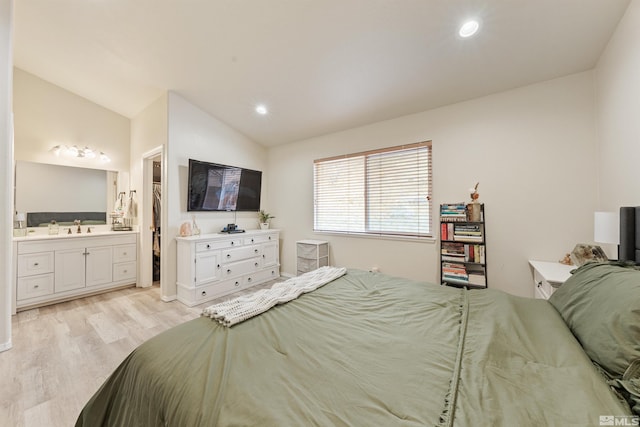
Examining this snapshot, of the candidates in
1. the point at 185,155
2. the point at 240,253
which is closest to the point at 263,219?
the point at 240,253

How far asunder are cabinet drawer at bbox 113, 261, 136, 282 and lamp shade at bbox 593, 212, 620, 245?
18.4 ft

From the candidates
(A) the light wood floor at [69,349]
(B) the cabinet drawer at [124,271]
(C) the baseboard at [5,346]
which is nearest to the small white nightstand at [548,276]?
(A) the light wood floor at [69,349]

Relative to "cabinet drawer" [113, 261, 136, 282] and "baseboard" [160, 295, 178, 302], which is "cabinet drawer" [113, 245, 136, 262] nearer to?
"cabinet drawer" [113, 261, 136, 282]

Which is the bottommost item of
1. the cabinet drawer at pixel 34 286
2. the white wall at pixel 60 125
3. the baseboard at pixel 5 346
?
the baseboard at pixel 5 346

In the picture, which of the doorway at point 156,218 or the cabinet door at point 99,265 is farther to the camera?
the doorway at point 156,218

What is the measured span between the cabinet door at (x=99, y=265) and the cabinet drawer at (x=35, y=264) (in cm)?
38

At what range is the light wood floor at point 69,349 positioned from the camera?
158 centimetres

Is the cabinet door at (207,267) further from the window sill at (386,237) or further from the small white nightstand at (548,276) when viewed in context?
the small white nightstand at (548,276)

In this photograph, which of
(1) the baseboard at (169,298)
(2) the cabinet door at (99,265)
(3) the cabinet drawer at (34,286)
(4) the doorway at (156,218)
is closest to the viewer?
(3) the cabinet drawer at (34,286)

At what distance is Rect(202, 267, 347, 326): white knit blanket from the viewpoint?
1290 millimetres

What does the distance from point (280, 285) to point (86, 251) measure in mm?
3516

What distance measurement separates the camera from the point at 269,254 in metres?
4.29

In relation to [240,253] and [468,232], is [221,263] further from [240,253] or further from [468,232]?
[468,232]

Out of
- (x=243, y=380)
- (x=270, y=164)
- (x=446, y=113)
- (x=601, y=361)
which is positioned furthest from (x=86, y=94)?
(x=601, y=361)
